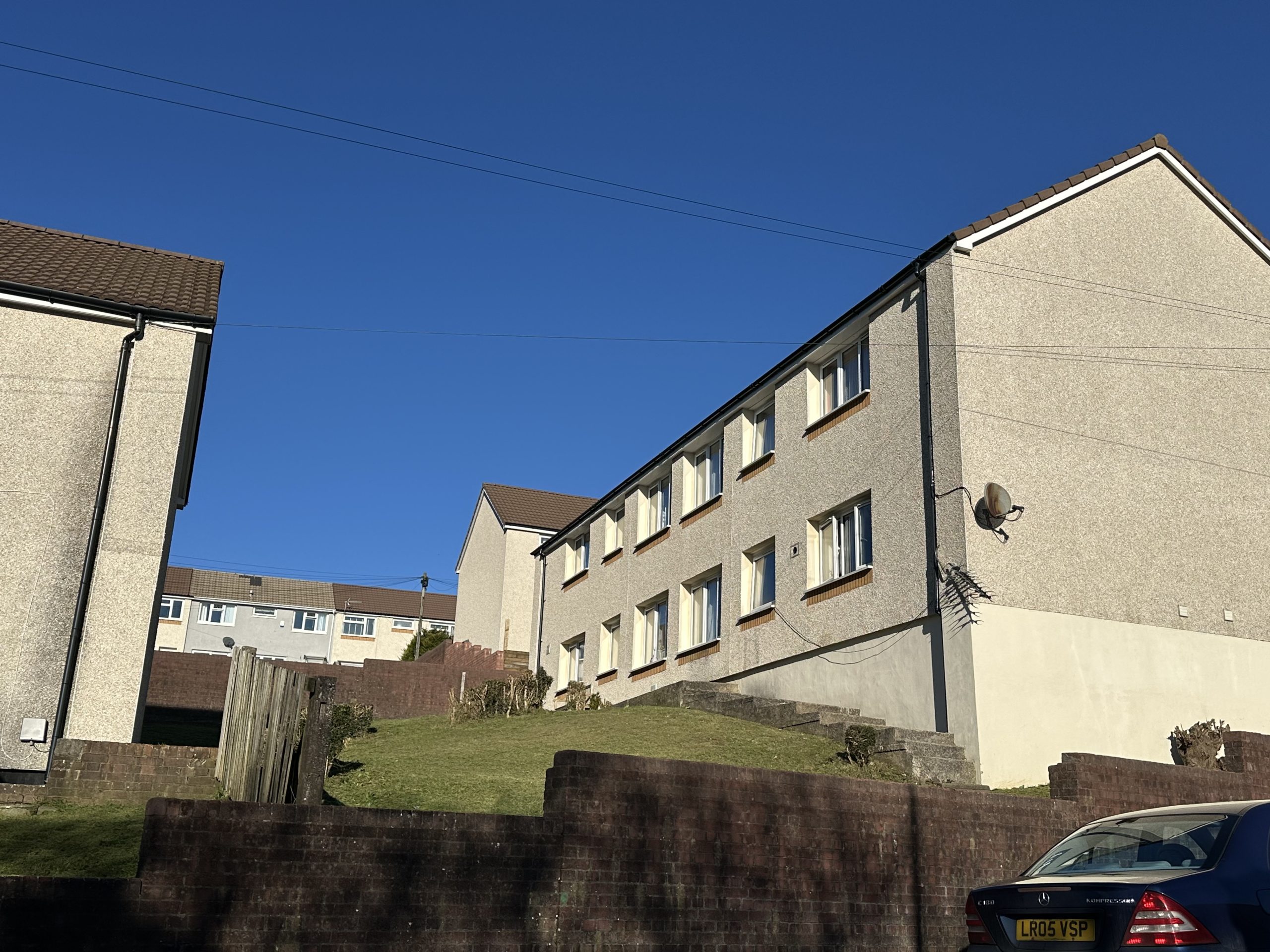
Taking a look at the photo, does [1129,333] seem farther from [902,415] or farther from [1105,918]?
[1105,918]

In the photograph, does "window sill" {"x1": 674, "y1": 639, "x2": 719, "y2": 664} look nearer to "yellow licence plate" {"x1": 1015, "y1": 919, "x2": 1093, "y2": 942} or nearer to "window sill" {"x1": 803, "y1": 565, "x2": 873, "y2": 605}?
"window sill" {"x1": 803, "y1": 565, "x2": 873, "y2": 605}

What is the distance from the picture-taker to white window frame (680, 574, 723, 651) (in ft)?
75.8

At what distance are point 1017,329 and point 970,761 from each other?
21.0 ft

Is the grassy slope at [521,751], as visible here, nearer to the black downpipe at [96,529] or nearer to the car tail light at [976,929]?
the black downpipe at [96,529]

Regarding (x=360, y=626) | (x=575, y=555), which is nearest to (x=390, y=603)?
(x=360, y=626)

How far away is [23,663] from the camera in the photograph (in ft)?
40.8

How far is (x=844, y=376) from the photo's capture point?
2002 cm

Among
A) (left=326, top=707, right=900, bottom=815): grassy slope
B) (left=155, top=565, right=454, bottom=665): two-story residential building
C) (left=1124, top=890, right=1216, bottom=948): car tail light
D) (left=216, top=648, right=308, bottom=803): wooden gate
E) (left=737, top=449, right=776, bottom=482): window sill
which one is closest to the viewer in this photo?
(left=1124, top=890, right=1216, bottom=948): car tail light

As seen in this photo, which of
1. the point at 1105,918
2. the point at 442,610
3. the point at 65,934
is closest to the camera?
the point at 1105,918

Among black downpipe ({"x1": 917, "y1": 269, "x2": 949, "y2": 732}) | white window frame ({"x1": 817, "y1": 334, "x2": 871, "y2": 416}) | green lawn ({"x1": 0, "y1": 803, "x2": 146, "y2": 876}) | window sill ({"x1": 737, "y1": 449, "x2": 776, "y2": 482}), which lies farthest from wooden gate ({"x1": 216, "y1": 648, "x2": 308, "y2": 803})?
window sill ({"x1": 737, "y1": 449, "x2": 776, "y2": 482})

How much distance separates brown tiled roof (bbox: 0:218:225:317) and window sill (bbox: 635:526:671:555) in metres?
10.6

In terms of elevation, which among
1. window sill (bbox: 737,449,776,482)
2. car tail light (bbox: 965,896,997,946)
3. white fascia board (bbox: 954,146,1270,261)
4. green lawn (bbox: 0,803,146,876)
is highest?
white fascia board (bbox: 954,146,1270,261)

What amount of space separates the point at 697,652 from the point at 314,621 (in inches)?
2009

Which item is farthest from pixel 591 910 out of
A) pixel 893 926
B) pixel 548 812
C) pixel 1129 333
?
pixel 1129 333
